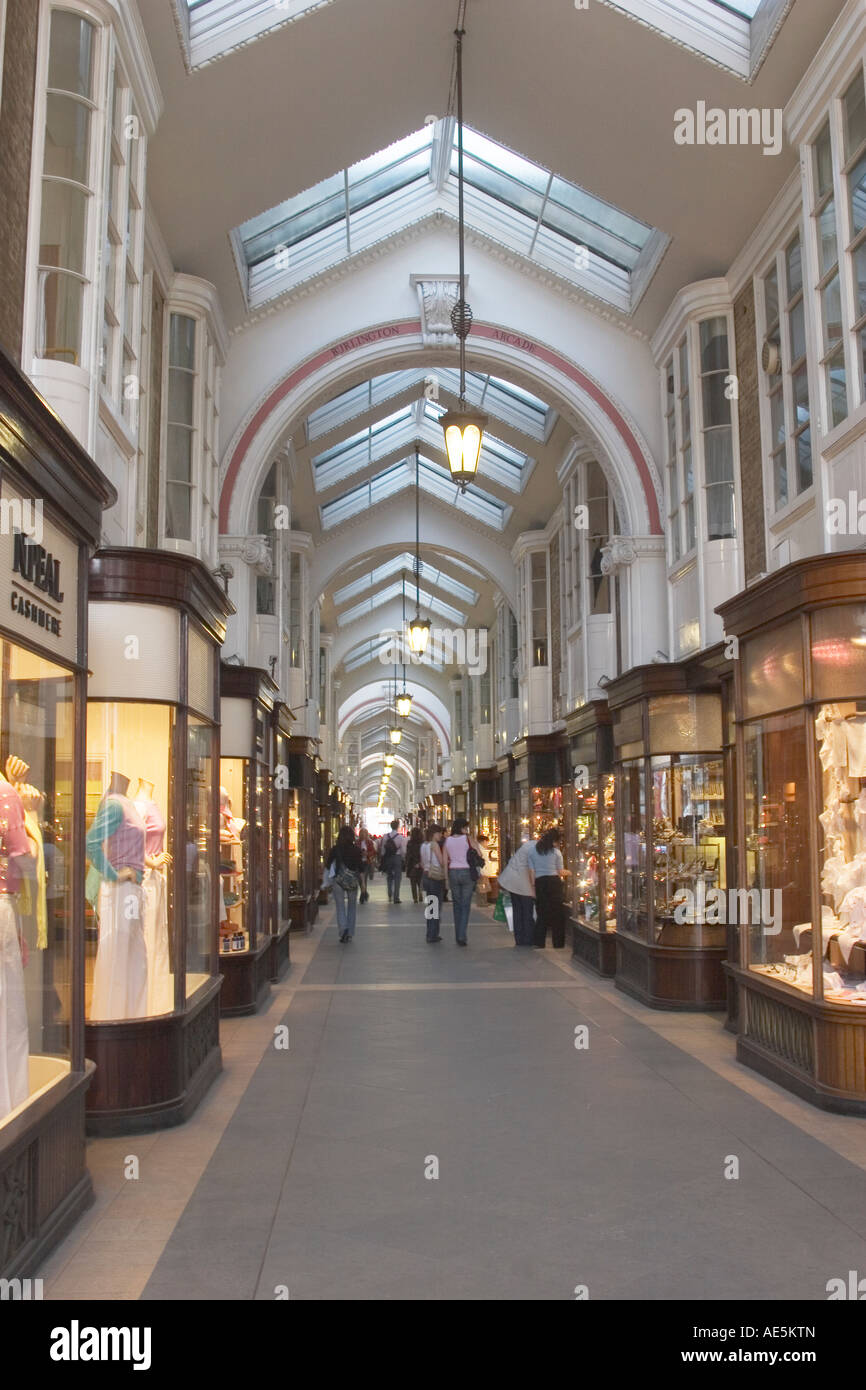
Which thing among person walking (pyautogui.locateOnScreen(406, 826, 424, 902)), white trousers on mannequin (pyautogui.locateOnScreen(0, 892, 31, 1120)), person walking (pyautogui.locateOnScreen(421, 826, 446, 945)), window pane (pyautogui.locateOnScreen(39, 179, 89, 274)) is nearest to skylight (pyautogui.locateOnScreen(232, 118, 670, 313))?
window pane (pyautogui.locateOnScreen(39, 179, 89, 274))

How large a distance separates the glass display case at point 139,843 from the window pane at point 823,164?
182 inches

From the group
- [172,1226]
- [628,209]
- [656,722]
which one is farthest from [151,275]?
[172,1226]

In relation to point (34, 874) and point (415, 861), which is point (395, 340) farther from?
point (415, 861)

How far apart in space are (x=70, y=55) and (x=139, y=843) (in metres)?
4.22

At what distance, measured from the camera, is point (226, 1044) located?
29.0ft

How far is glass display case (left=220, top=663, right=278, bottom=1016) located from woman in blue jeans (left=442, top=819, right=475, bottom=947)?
4452 mm

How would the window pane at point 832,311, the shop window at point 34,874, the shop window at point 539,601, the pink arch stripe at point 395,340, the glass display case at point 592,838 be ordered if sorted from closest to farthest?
the shop window at point 34,874
the window pane at point 832,311
the pink arch stripe at point 395,340
the glass display case at point 592,838
the shop window at point 539,601

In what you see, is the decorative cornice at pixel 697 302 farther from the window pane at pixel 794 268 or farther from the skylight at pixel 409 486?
the skylight at pixel 409 486

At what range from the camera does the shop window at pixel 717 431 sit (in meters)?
10.3

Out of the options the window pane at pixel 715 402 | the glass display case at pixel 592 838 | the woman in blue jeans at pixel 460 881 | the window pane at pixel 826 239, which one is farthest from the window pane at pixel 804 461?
the woman in blue jeans at pixel 460 881

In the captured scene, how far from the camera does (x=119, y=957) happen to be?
6.49m

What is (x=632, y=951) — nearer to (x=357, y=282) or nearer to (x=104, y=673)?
(x=104, y=673)

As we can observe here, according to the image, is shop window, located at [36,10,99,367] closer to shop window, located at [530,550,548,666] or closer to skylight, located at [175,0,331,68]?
skylight, located at [175,0,331,68]

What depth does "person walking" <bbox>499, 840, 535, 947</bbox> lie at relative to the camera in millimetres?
15141
